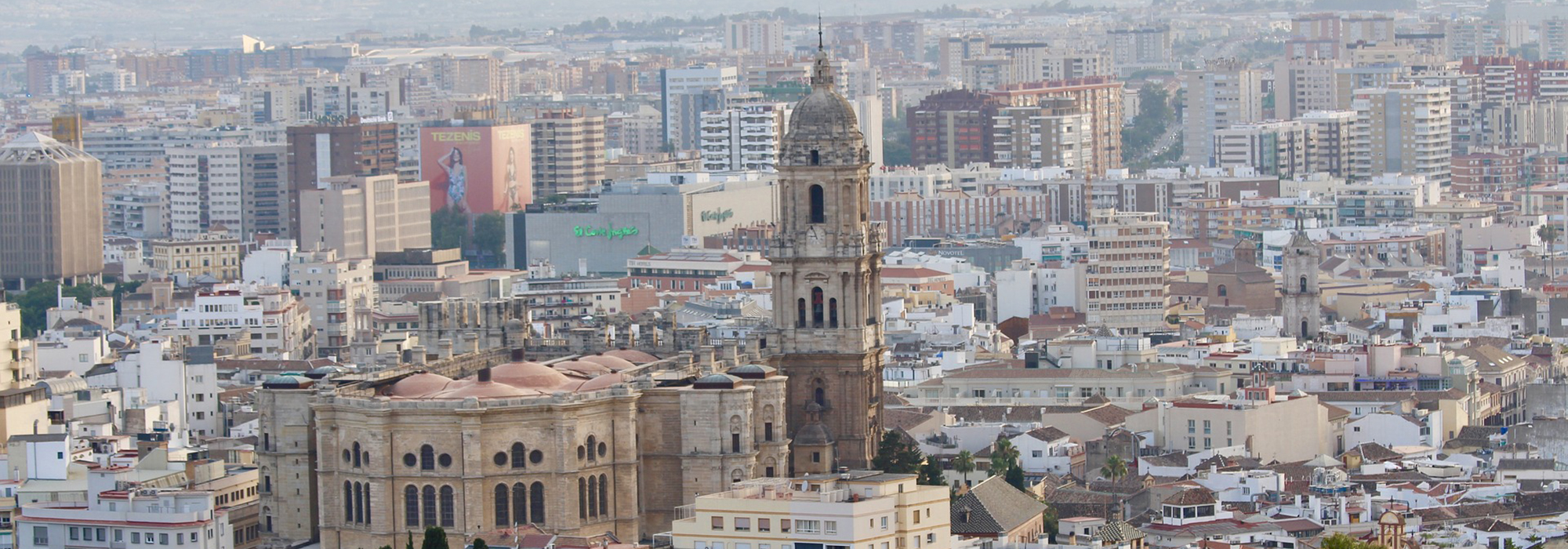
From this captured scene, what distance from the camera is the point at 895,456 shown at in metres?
90.3

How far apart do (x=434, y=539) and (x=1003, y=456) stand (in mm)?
25509

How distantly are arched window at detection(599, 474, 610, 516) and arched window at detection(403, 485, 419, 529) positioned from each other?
3924 millimetres

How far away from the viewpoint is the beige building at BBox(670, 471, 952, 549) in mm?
68500

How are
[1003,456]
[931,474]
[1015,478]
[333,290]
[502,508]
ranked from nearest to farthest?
[502,508]
[931,474]
[1015,478]
[1003,456]
[333,290]

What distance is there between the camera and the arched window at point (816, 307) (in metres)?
92.2

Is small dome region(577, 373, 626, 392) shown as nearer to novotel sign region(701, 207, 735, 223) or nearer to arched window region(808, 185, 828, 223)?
arched window region(808, 185, 828, 223)

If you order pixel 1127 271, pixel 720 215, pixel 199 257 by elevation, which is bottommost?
pixel 1127 271

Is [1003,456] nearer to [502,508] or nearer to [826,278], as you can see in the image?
[826,278]

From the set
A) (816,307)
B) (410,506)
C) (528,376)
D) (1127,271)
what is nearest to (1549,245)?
(1127,271)

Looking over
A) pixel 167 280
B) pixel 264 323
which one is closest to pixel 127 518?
pixel 264 323

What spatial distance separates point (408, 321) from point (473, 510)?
70.1m

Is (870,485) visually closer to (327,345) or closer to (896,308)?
(896,308)

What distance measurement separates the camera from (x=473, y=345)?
305 ft

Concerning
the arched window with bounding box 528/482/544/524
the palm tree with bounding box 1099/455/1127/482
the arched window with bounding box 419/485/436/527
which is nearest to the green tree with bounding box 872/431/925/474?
the palm tree with bounding box 1099/455/1127/482
